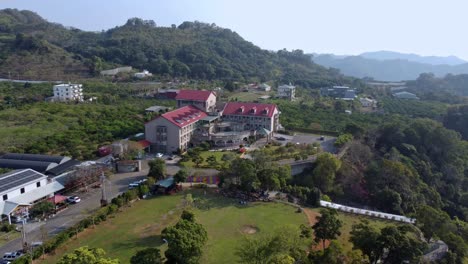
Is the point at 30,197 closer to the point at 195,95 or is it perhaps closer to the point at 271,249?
the point at 271,249

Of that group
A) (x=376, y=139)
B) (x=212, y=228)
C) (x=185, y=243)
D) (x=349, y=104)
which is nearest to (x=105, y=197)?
(x=212, y=228)

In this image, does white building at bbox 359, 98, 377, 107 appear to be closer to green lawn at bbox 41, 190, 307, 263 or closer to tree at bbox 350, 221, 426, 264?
green lawn at bbox 41, 190, 307, 263

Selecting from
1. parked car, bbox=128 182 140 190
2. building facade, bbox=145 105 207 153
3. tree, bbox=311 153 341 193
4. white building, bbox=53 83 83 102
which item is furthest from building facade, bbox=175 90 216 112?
white building, bbox=53 83 83 102

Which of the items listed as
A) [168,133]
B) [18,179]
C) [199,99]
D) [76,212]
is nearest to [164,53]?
[199,99]

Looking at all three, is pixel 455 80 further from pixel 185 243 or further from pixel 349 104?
pixel 185 243

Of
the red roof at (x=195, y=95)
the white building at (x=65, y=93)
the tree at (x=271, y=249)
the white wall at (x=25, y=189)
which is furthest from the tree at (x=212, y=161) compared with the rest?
the white building at (x=65, y=93)

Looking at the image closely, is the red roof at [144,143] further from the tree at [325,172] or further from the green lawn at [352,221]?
the green lawn at [352,221]
